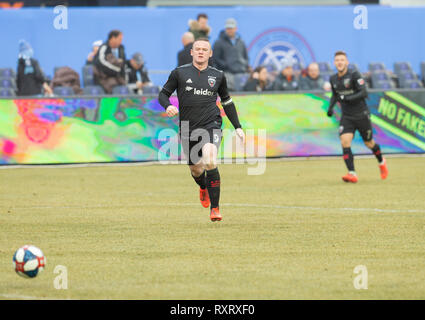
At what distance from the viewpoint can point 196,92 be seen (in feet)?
40.0

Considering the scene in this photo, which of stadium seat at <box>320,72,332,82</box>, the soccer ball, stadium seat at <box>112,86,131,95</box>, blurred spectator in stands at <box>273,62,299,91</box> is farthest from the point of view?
stadium seat at <box>320,72,332,82</box>

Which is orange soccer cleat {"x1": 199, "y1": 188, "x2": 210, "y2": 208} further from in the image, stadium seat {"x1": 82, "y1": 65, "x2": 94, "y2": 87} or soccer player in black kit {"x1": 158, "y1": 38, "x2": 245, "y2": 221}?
stadium seat {"x1": 82, "y1": 65, "x2": 94, "y2": 87}

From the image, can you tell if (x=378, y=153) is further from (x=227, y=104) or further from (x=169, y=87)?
(x=169, y=87)

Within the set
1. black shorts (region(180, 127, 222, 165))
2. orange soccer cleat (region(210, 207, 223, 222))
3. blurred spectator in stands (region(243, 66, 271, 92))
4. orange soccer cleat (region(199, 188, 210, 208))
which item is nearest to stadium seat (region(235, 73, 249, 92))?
blurred spectator in stands (region(243, 66, 271, 92))

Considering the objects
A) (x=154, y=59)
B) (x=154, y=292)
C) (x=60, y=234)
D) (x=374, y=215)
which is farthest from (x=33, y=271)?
(x=154, y=59)

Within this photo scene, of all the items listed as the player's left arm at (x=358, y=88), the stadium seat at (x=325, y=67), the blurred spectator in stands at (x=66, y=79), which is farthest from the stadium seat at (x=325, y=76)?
the player's left arm at (x=358, y=88)

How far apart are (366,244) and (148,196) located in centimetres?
567

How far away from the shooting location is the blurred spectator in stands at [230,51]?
2227 cm

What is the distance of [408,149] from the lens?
71.2 ft

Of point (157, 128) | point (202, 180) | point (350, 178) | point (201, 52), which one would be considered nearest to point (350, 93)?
point (350, 178)

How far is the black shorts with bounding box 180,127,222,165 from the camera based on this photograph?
39.8 feet

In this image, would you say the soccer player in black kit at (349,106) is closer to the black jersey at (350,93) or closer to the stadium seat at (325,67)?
the black jersey at (350,93)

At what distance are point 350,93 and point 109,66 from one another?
20.9 ft

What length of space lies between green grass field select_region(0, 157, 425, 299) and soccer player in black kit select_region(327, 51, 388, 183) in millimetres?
556
